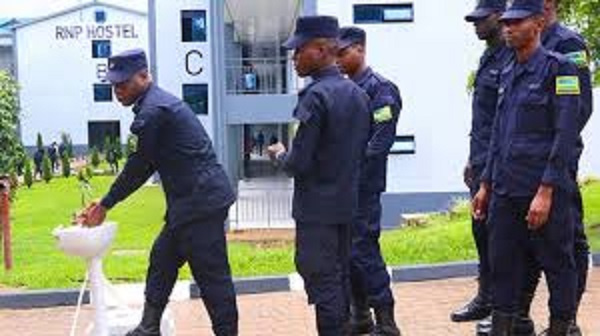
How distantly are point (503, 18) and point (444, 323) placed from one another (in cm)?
248

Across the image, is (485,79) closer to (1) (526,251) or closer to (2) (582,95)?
(2) (582,95)

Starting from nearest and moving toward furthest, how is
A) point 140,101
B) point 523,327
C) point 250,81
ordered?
1. point 523,327
2. point 140,101
3. point 250,81

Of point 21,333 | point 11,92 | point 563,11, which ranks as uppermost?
point 563,11

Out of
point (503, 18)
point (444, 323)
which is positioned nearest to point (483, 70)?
point (503, 18)

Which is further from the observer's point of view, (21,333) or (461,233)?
(461,233)

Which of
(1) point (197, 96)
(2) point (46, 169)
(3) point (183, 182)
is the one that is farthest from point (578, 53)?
(2) point (46, 169)

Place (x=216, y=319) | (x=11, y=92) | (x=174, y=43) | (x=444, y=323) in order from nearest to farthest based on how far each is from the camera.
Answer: (x=216, y=319)
(x=444, y=323)
(x=11, y=92)
(x=174, y=43)

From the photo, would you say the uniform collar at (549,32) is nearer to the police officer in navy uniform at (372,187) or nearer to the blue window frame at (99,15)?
the police officer in navy uniform at (372,187)

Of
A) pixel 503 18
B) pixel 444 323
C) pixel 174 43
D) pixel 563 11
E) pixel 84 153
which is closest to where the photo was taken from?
pixel 503 18

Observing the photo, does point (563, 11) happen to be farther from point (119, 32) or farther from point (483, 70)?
point (119, 32)

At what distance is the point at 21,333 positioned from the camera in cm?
760

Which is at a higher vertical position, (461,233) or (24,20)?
(24,20)

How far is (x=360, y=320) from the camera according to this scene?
22.0 ft

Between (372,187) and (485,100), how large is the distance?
0.85m
